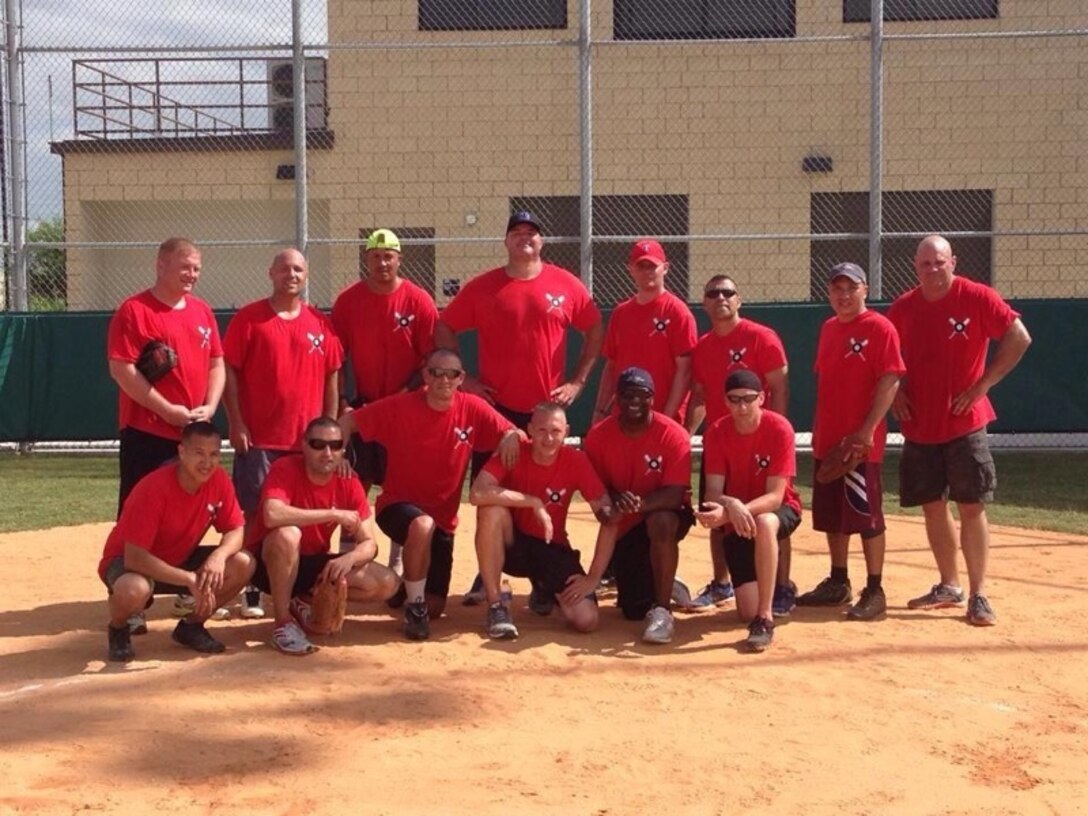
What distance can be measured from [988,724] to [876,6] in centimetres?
1079

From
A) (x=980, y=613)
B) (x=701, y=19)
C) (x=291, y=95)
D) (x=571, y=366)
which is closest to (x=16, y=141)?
(x=291, y=95)

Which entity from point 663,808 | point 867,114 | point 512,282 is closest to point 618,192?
point 867,114

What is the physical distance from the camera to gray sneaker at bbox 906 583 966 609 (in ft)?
24.7

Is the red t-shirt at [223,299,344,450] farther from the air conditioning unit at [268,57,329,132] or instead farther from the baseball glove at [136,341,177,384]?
the air conditioning unit at [268,57,329,132]

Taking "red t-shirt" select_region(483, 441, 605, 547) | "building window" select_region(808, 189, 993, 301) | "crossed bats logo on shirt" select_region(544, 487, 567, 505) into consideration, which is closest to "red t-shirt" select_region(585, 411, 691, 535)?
"red t-shirt" select_region(483, 441, 605, 547)

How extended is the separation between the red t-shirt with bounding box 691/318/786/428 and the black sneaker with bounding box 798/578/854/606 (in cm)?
103

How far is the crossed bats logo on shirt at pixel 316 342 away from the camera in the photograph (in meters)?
7.24

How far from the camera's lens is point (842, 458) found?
23.7ft

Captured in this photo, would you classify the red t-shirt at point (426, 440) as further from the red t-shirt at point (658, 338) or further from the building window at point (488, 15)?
the building window at point (488, 15)

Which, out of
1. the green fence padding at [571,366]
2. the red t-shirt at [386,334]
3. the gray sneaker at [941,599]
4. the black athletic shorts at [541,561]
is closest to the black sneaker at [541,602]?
the black athletic shorts at [541,561]

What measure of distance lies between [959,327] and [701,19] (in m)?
12.5

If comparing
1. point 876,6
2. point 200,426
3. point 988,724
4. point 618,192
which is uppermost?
point 876,6

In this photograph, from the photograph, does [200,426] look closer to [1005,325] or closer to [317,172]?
[1005,325]

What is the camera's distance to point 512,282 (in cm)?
759
